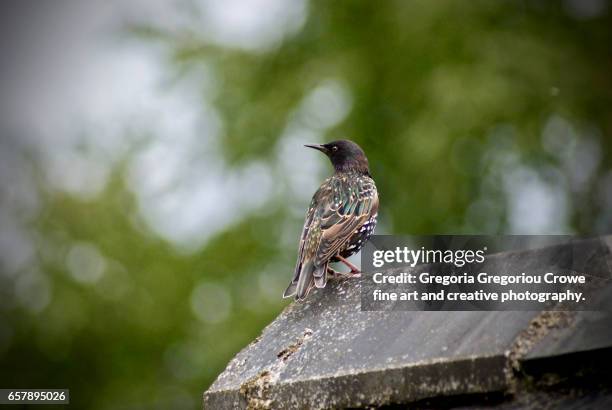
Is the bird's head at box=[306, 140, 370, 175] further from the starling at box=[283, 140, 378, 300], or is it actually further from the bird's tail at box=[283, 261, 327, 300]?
the bird's tail at box=[283, 261, 327, 300]

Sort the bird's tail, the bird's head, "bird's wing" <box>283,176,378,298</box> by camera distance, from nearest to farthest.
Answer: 1. the bird's tail
2. "bird's wing" <box>283,176,378,298</box>
3. the bird's head

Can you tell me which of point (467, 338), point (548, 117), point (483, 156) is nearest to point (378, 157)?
point (483, 156)

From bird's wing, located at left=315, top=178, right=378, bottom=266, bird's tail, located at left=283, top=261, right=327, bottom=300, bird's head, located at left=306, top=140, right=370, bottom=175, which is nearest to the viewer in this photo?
bird's tail, located at left=283, top=261, right=327, bottom=300

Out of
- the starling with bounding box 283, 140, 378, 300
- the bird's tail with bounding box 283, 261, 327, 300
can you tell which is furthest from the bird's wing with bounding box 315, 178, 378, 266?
the bird's tail with bounding box 283, 261, 327, 300

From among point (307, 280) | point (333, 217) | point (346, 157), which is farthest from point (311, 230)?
point (307, 280)

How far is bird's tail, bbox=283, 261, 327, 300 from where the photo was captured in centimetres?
376

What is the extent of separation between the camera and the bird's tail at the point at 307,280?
3.76 meters

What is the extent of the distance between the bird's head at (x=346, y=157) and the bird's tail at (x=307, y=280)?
1277 mm

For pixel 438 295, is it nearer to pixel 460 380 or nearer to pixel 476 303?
pixel 476 303

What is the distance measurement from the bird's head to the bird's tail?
4.19 ft

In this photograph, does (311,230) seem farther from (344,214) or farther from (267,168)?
(267,168)

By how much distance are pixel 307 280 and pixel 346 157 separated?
1.85 meters

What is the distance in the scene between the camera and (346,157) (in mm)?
5742

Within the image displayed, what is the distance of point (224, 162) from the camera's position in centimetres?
1266
